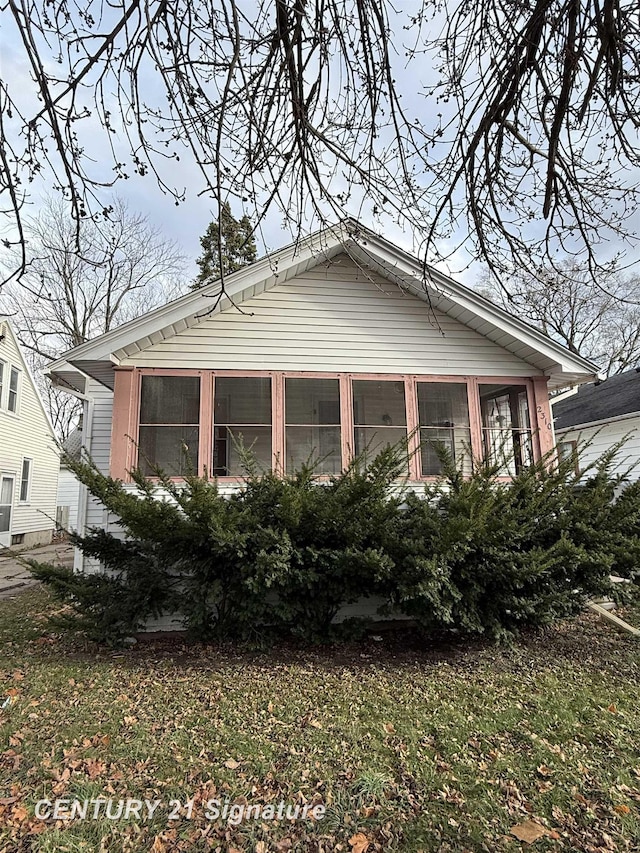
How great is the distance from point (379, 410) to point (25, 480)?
14.4m

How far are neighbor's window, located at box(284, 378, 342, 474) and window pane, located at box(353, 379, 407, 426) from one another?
1.19 feet

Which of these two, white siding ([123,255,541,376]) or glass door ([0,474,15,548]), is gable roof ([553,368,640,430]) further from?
glass door ([0,474,15,548])

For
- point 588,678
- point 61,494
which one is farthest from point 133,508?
point 61,494

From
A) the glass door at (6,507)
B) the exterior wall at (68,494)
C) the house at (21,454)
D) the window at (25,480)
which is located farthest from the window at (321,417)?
the exterior wall at (68,494)

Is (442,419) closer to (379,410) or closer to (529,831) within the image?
(379,410)

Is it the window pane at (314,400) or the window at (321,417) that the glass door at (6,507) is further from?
the window pane at (314,400)

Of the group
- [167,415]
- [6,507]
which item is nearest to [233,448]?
[167,415]

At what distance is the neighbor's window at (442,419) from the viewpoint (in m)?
7.25

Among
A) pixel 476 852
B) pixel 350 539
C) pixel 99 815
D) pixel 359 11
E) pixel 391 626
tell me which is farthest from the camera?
pixel 391 626

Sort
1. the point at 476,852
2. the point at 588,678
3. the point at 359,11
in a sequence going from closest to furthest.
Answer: the point at 476,852 < the point at 359,11 < the point at 588,678

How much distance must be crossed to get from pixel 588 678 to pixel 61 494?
69.8 feet

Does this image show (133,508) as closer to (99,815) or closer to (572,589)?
(99,815)

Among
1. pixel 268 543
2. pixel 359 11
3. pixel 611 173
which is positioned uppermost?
pixel 359 11

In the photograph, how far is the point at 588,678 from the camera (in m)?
4.62
